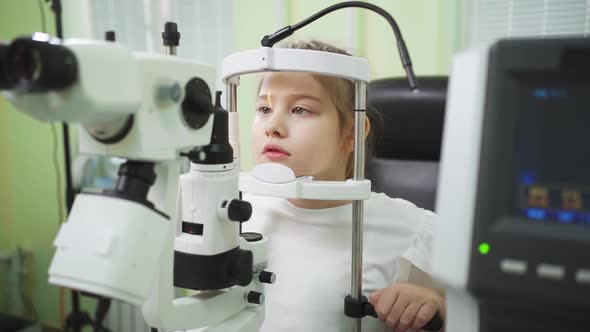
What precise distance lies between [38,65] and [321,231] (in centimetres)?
66

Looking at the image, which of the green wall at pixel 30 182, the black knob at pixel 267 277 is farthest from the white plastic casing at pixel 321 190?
the green wall at pixel 30 182

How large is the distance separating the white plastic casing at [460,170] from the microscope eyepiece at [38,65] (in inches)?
11.6

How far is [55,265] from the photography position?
1.19 feet

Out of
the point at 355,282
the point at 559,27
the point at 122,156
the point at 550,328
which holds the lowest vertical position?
the point at 355,282

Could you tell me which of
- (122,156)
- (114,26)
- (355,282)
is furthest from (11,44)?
(114,26)

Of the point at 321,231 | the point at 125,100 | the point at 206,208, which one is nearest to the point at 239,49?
the point at 321,231

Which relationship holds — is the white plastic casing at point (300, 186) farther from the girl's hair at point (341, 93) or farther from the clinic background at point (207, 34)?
the clinic background at point (207, 34)

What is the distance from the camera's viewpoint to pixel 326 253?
2.78ft

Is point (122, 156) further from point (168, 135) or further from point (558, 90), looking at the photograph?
point (558, 90)

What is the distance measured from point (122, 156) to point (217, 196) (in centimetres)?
14

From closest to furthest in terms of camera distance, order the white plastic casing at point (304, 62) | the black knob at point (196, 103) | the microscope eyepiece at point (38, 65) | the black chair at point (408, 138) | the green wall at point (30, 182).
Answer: the microscope eyepiece at point (38, 65)
the black knob at point (196, 103)
the white plastic casing at point (304, 62)
the black chair at point (408, 138)
the green wall at point (30, 182)

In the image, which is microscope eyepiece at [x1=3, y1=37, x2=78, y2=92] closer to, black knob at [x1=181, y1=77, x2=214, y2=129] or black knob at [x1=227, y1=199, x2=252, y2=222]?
black knob at [x1=181, y1=77, x2=214, y2=129]

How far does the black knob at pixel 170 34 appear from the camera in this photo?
1.62 ft

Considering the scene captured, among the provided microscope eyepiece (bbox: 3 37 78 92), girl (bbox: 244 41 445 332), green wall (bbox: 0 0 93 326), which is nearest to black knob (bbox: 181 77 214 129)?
microscope eyepiece (bbox: 3 37 78 92)
